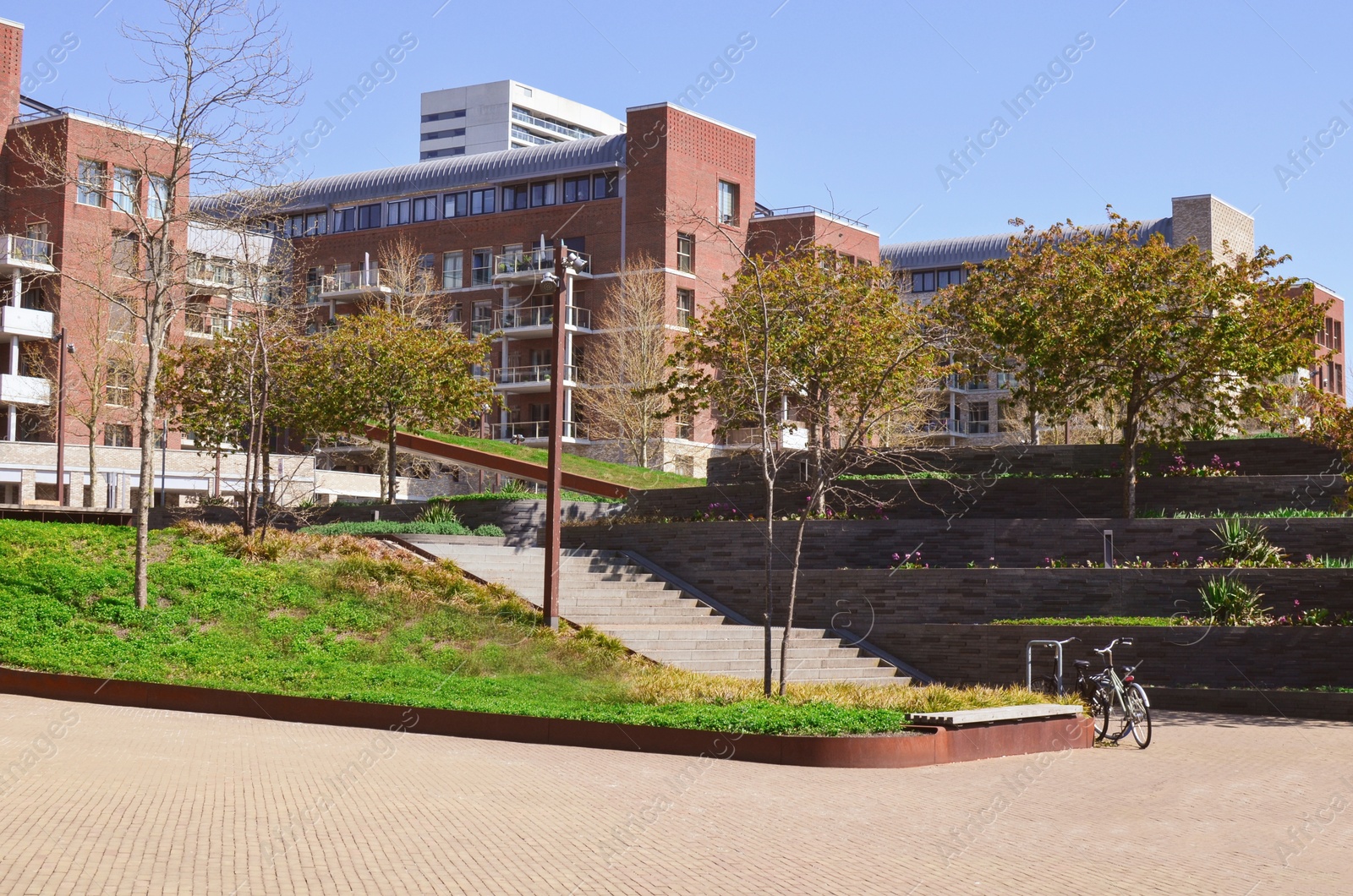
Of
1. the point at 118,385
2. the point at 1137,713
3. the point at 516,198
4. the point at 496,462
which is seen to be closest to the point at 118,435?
the point at 118,385

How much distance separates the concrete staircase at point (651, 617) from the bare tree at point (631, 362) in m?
26.2

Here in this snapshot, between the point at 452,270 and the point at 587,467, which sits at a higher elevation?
the point at 452,270

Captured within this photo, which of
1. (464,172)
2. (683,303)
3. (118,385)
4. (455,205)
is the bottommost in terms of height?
(118,385)

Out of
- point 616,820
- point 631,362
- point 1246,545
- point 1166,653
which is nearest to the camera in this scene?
point 616,820

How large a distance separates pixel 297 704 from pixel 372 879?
771cm

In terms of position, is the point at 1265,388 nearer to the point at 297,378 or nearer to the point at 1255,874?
the point at 1255,874

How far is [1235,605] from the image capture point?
18.2m

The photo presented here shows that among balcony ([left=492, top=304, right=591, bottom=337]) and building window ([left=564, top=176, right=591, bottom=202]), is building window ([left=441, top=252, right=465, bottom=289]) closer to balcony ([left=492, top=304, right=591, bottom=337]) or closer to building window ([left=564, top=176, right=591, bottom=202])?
balcony ([left=492, top=304, right=591, bottom=337])

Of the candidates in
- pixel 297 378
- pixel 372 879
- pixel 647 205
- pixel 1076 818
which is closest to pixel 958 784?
pixel 1076 818

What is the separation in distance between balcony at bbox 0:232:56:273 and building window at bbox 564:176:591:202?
22956 millimetres

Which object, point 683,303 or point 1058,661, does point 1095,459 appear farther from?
point 683,303

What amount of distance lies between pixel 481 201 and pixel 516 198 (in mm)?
1933

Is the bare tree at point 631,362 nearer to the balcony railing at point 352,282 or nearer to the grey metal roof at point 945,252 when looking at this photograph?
the balcony railing at point 352,282

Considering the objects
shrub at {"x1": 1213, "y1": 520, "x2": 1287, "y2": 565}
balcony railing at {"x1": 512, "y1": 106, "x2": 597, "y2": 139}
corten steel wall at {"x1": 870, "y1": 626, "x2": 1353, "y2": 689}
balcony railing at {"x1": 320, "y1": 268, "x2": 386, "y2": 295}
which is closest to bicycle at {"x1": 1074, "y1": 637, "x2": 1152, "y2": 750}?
corten steel wall at {"x1": 870, "y1": 626, "x2": 1353, "y2": 689}
